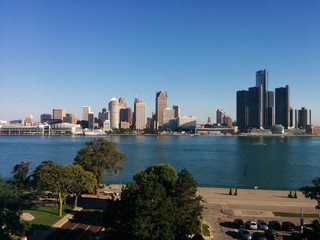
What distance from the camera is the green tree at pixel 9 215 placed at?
13.8m

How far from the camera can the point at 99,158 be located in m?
27.8

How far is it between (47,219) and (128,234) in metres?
7.68

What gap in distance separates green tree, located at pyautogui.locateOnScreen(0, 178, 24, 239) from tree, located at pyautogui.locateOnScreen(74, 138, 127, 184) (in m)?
12.2

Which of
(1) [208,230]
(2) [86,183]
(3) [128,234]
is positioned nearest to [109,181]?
(2) [86,183]

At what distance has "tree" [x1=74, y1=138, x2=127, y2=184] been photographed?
27.3 meters

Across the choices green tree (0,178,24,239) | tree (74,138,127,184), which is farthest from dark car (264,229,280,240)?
tree (74,138,127,184)

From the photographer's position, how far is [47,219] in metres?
18.9

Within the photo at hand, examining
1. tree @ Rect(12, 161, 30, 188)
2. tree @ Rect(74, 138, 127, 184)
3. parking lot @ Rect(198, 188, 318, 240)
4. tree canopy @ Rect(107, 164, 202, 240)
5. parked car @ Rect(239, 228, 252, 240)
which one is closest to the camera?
tree canopy @ Rect(107, 164, 202, 240)

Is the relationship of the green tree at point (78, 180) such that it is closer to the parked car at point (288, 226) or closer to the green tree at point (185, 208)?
the green tree at point (185, 208)

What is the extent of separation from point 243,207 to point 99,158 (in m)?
11.5

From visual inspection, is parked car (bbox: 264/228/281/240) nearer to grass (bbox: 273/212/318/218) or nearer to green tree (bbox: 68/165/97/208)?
grass (bbox: 273/212/318/218)

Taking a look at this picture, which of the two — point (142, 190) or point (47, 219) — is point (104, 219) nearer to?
point (142, 190)

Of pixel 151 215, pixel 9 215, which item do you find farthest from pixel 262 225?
pixel 9 215

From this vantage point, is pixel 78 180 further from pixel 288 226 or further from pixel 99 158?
pixel 288 226
